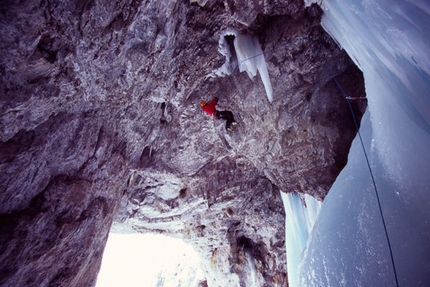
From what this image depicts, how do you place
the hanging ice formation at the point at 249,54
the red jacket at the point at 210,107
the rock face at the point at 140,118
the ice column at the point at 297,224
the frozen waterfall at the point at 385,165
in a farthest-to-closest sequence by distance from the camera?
the ice column at the point at 297,224 → the red jacket at the point at 210,107 → the hanging ice formation at the point at 249,54 → the rock face at the point at 140,118 → the frozen waterfall at the point at 385,165

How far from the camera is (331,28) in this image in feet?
11.8

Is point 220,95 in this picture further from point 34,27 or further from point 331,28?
point 34,27

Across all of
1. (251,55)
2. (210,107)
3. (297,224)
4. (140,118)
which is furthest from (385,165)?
(140,118)

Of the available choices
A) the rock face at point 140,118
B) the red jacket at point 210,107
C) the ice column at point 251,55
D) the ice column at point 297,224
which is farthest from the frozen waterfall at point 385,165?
the red jacket at point 210,107

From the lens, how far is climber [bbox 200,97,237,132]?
16.5 ft

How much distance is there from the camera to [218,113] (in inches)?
206

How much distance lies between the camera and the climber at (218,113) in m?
5.04

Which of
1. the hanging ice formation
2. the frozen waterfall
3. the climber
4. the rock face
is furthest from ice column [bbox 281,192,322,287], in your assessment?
the hanging ice formation

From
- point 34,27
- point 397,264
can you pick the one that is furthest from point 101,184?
point 397,264

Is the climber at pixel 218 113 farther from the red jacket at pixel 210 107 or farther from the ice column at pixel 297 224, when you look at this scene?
the ice column at pixel 297 224

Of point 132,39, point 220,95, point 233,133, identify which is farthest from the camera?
point 233,133

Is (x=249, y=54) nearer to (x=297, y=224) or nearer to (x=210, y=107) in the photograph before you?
(x=210, y=107)

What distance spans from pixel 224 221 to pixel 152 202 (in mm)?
2526

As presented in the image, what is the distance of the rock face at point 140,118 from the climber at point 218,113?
17 centimetres
